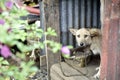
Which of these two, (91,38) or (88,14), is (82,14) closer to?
(88,14)

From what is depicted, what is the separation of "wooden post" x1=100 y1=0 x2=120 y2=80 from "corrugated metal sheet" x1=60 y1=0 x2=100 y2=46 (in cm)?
222

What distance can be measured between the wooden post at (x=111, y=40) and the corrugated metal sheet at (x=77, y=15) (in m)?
2.22

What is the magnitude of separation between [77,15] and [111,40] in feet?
7.72

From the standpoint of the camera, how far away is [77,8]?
196 inches

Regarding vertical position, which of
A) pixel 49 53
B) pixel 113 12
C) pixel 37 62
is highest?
pixel 113 12

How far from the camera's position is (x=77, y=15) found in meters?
5.01

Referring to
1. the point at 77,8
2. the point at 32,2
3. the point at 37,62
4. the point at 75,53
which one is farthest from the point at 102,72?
the point at 32,2

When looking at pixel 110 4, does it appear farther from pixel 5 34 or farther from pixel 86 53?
pixel 86 53

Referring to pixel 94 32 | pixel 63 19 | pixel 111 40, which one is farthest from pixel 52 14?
pixel 111 40

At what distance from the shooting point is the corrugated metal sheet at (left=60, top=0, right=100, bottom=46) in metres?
4.95

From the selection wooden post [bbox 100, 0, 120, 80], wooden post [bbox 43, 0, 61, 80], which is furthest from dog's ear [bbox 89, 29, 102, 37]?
wooden post [bbox 100, 0, 120, 80]

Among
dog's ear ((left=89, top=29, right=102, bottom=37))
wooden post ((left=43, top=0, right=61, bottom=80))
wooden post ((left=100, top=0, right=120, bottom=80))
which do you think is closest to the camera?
wooden post ((left=100, top=0, right=120, bottom=80))

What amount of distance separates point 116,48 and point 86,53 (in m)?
1.94

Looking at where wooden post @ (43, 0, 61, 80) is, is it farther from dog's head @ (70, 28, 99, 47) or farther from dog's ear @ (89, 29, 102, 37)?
dog's ear @ (89, 29, 102, 37)
